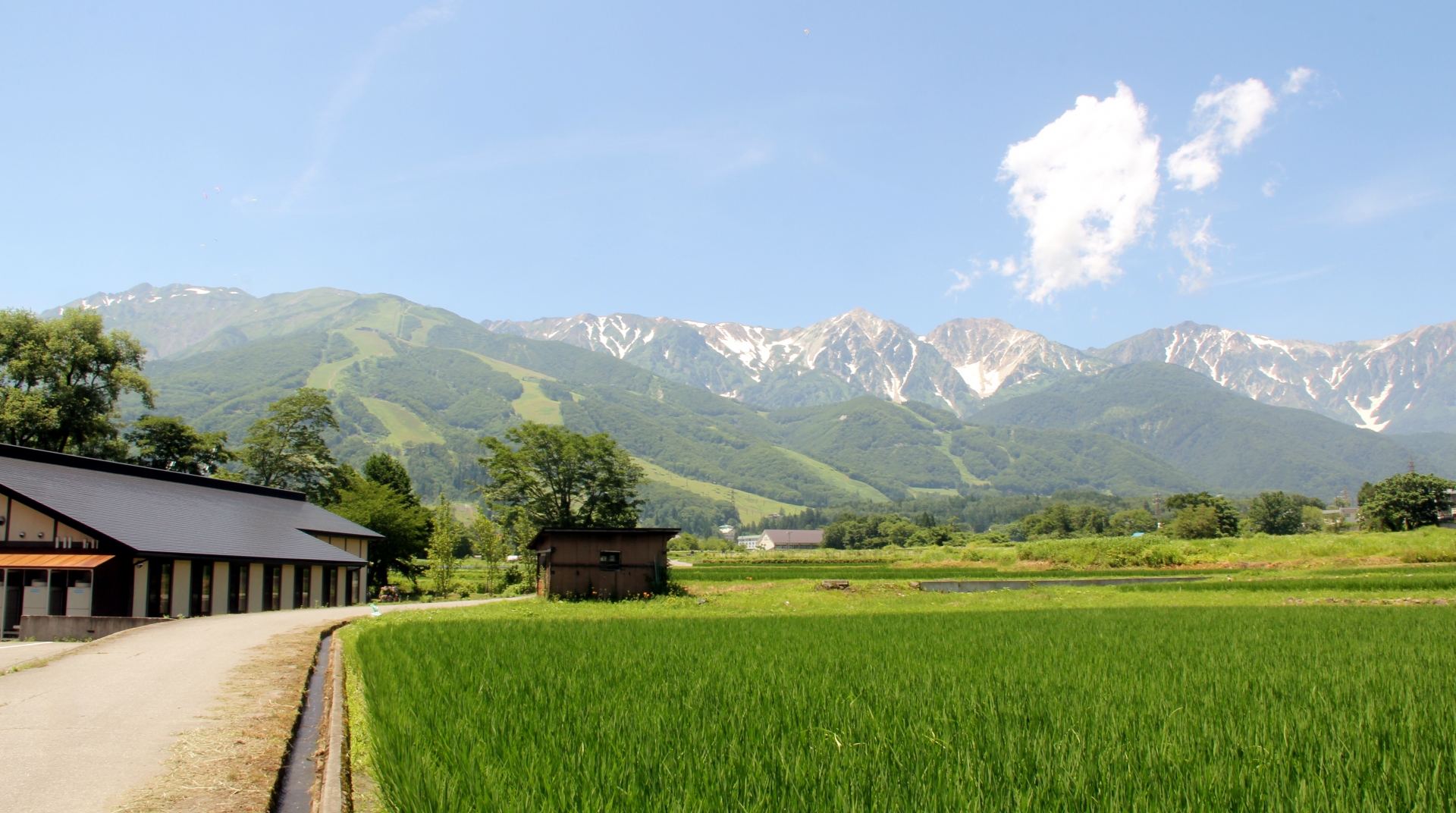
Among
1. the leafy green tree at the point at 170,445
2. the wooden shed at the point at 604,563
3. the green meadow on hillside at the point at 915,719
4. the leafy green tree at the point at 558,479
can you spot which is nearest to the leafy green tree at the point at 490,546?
the leafy green tree at the point at 558,479

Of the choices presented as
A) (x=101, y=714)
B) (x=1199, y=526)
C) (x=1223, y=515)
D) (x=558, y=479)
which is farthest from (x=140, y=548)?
(x=1223, y=515)

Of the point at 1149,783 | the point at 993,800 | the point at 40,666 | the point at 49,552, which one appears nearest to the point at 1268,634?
the point at 1149,783

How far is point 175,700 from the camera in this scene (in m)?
11.2

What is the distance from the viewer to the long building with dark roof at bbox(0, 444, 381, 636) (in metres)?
26.3

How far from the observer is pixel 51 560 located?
25859 millimetres

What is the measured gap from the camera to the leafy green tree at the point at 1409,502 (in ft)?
268

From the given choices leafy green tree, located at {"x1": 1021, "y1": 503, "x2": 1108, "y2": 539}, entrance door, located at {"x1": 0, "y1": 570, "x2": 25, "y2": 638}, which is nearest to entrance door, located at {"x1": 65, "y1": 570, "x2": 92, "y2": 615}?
entrance door, located at {"x1": 0, "y1": 570, "x2": 25, "y2": 638}

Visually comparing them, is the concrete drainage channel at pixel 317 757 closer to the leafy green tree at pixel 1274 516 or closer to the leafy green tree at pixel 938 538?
the leafy green tree at pixel 938 538

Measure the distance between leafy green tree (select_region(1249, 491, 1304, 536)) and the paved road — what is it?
144827 mm

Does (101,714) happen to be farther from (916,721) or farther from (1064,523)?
(1064,523)

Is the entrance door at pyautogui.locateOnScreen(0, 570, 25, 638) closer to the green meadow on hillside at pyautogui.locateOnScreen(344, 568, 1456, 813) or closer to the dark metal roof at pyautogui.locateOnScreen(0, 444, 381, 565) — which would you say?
the dark metal roof at pyautogui.locateOnScreen(0, 444, 381, 565)

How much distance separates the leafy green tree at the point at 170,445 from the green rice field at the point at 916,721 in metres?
46.9

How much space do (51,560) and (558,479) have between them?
39.8 metres

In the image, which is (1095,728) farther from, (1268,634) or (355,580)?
(355,580)
